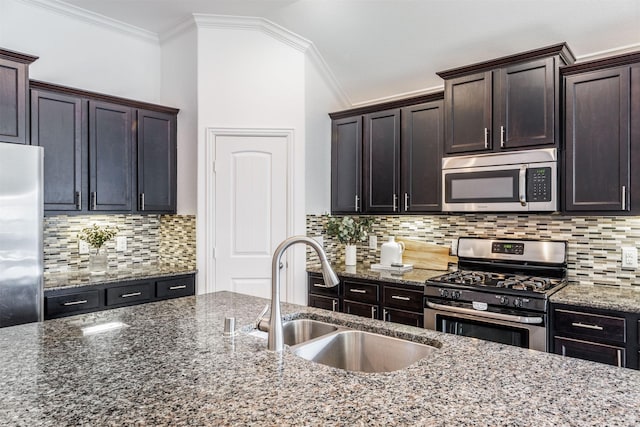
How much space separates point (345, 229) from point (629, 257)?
81.6 inches

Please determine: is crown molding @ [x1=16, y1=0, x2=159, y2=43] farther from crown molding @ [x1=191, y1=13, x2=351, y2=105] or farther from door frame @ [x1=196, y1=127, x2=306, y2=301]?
door frame @ [x1=196, y1=127, x2=306, y2=301]

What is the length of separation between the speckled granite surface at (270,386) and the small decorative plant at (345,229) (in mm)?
2197

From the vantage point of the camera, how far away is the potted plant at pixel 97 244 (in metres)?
3.31

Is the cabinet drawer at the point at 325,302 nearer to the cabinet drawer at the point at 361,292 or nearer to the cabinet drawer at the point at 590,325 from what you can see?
the cabinet drawer at the point at 361,292

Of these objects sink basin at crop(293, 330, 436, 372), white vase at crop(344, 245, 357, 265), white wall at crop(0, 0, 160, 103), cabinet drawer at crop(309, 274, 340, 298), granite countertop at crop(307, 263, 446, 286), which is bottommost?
cabinet drawer at crop(309, 274, 340, 298)

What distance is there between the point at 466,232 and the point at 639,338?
1.47 metres

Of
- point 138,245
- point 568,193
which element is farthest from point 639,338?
point 138,245

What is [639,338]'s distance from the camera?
2.24 metres

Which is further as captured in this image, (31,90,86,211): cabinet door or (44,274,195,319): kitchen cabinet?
(31,90,86,211): cabinet door

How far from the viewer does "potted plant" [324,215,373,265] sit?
3805 millimetres

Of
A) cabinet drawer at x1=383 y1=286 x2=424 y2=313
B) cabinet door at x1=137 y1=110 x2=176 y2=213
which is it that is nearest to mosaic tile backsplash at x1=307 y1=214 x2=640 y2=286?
cabinet drawer at x1=383 y1=286 x2=424 y2=313

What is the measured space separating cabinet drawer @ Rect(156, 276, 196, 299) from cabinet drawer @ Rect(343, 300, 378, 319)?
4.24 feet

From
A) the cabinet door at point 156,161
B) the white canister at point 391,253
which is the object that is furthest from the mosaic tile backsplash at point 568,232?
the cabinet door at point 156,161

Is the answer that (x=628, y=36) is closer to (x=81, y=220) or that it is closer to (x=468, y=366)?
(x=468, y=366)
